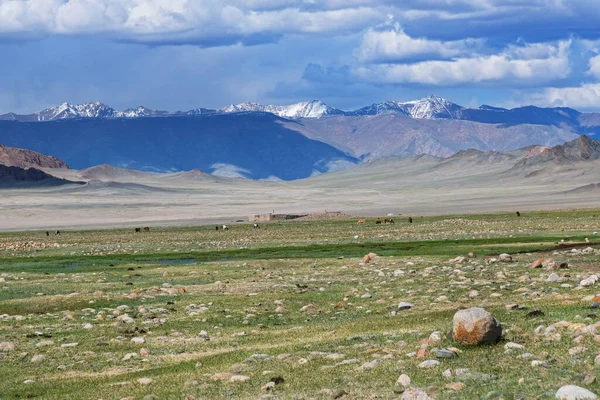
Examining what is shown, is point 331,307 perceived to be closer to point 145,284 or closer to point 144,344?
point 144,344

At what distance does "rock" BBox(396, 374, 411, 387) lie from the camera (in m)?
15.0

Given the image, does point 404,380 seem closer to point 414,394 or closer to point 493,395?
point 414,394

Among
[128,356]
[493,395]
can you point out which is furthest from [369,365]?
[128,356]

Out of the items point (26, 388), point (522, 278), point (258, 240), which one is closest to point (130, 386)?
point (26, 388)

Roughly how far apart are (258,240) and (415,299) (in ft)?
183

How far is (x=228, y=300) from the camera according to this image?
29719 millimetres

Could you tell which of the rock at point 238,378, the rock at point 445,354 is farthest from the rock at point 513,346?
the rock at point 238,378

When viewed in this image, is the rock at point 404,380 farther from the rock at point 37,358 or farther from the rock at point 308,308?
the rock at point 308,308

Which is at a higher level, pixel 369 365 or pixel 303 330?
pixel 369 365

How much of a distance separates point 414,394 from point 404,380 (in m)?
1.33

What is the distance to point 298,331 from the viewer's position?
2266 centimetres

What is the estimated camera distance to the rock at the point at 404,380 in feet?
49.2

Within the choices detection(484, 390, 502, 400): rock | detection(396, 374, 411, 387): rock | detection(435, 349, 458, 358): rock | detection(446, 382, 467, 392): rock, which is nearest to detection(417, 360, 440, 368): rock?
detection(435, 349, 458, 358): rock

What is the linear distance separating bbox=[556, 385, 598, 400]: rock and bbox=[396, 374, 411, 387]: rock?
2.59 m
